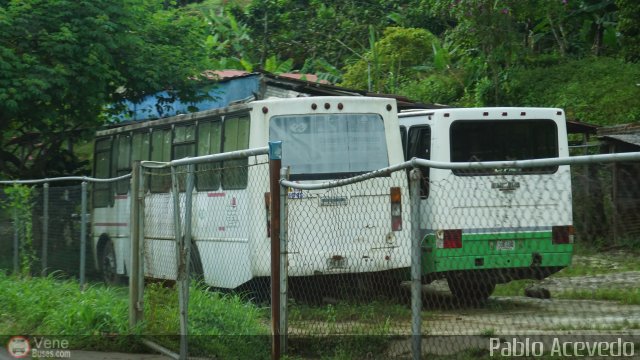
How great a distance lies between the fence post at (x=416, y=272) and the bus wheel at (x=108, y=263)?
557 centimetres

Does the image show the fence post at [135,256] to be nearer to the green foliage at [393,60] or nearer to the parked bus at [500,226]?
the parked bus at [500,226]

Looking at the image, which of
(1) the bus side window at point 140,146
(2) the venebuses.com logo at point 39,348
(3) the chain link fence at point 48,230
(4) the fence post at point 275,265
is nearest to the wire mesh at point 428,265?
(4) the fence post at point 275,265

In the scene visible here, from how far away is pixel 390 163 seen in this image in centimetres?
1142

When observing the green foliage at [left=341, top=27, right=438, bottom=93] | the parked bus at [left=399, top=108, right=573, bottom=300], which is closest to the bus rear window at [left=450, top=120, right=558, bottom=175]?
the parked bus at [left=399, top=108, right=573, bottom=300]

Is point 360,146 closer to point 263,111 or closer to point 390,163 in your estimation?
point 390,163

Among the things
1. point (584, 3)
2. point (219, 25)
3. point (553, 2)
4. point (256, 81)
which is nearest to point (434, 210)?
point (256, 81)

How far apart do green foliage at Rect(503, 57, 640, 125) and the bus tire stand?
13765 millimetres

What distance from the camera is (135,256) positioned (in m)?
8.72

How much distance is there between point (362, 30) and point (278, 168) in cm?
2683

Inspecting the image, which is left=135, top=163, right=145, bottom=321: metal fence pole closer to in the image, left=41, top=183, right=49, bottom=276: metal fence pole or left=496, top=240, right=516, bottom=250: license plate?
left=41, top=183, right=49, bottom=276: metal fence pole

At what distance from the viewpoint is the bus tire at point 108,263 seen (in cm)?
1040

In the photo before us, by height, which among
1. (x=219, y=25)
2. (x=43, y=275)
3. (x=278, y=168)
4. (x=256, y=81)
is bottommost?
(x=43, y=275)

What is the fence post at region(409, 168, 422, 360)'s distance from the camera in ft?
17.3

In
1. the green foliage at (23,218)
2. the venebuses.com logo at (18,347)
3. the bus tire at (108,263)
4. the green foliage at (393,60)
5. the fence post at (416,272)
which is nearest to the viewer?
the fence post at (416,272)
